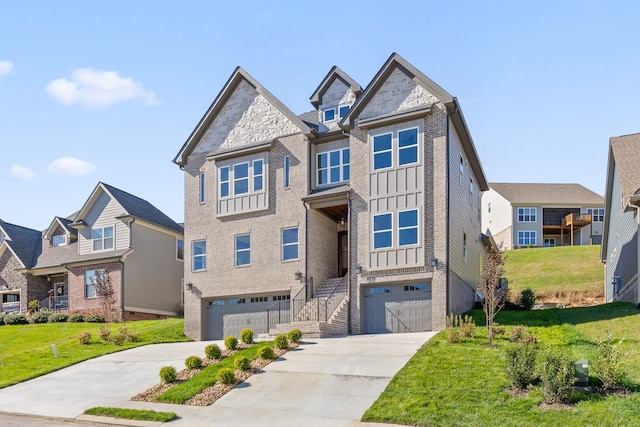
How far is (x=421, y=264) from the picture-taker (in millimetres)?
24750

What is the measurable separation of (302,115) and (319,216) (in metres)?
6.48

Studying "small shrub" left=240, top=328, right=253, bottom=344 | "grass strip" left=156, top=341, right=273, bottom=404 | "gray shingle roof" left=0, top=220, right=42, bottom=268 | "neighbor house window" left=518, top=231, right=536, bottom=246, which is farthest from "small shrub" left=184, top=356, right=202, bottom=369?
"neighbor house window" left=518, top=231, right=536, bottom=246

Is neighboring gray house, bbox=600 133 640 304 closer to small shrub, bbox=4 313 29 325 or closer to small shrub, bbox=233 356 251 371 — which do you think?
small shrub, bbox=233 356 251 371

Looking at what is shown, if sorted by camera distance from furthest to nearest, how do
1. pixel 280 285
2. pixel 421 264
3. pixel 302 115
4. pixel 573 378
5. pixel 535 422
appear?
pixel 302 115 → pixel 280 285 → pixel 421 264 → pixel 573 378 → pixel 535 422

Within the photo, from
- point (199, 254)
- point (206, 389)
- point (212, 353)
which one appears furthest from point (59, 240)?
point (206, 389)

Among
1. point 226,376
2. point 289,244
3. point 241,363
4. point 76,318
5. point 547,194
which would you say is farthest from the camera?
point 547,194

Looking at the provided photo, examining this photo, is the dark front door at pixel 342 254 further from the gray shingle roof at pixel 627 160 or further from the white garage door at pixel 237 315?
the gray shingle roof at pixel 627 160

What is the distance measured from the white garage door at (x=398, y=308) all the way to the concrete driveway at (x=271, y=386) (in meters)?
1.26

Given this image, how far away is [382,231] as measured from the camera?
25719 millimetres

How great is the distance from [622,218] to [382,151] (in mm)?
11148

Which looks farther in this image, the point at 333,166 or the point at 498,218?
the point at 498,218

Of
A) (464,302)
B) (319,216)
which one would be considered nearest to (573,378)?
(464,302)

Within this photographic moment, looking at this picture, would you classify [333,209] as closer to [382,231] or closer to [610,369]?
[382,231]

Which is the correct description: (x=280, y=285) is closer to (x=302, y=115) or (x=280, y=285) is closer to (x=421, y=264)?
(x=421, y=264)
